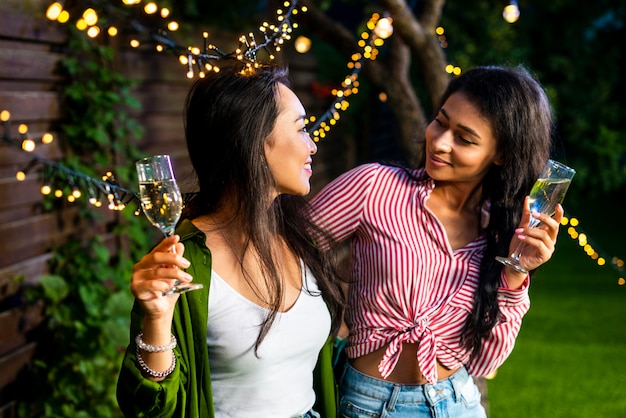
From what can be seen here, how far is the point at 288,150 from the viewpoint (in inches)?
71.0

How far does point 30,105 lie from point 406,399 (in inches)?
85.7

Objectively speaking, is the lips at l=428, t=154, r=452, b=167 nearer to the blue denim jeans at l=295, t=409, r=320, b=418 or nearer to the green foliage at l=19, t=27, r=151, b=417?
the blue denim jeans at l=295, t=409, r=320, b=418

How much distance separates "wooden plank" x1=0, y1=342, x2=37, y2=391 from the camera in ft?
10.4

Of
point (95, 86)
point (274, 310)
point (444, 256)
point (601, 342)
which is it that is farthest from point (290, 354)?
point (601, 342)

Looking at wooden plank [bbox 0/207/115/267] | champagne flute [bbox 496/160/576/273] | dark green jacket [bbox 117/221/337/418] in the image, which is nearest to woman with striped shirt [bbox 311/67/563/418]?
champagne flute [bbox 496/160/576/273]

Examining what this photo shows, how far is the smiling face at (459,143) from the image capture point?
6.75 ft

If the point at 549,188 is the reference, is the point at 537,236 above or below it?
below

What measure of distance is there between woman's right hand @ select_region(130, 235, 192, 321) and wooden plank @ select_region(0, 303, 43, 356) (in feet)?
6.35

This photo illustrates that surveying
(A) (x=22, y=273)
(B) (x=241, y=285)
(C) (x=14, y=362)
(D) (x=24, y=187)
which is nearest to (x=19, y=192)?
(D) (x=24, y=187)

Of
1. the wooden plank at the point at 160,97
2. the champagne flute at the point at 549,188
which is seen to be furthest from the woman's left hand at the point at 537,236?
the wooden plank at the point at 160,97

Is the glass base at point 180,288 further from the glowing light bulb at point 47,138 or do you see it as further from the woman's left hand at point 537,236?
the glowing light bulb at point 47,138

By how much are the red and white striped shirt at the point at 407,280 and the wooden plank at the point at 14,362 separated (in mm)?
1719

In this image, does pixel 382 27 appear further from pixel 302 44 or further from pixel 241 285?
pixel 241 285

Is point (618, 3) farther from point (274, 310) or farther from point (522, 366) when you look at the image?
point (274, 310)
